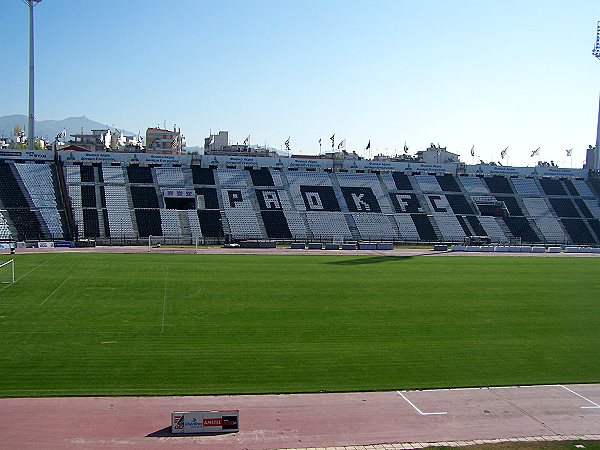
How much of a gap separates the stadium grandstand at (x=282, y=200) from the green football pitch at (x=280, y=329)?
20.1 meters

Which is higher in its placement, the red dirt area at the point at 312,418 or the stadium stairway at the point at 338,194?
the stadium stairway at the point at 338,194

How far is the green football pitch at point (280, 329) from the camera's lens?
866 inches

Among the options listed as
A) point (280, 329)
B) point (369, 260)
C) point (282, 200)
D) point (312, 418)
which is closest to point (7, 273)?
point (280, 329)

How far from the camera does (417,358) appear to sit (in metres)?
25.0

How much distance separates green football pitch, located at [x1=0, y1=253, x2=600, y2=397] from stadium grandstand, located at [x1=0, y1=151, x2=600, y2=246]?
20136 millimetres

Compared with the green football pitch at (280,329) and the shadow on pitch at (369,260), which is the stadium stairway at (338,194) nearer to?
the shadow on pitch at (369,260)

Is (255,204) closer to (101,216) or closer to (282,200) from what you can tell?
(282,200)

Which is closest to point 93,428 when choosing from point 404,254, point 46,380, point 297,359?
point 46,380

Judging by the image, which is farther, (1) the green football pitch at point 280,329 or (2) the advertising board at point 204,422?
(1) the green football pitch at point 280,329

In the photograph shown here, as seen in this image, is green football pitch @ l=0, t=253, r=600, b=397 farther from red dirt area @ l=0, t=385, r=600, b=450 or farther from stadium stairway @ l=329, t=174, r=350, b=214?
stadium stairway @ l=329, t=174, r=350, b=214

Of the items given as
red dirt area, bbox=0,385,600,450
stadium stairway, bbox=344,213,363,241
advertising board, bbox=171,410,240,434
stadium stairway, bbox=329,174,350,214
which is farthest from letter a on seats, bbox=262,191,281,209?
advertising board, bbox=171,410,240,434

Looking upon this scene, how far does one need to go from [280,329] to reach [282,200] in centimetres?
4904

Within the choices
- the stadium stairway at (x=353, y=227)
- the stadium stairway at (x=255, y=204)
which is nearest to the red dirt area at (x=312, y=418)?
the stadium stairway at (x=255, y=204)

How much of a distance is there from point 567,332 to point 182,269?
89.6 feet
